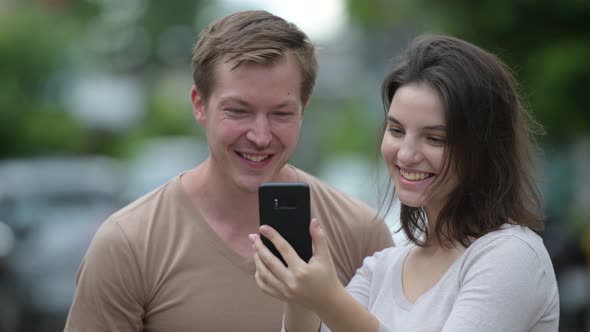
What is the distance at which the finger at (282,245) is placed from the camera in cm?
282

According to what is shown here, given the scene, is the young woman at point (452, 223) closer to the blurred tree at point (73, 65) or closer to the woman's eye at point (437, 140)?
the woman's eye at point (437, 140)

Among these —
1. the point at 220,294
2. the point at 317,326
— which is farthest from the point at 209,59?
the point at 317,326

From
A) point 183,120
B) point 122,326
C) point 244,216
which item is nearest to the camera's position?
point 122,326

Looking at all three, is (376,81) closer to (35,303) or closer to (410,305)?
(35,303)

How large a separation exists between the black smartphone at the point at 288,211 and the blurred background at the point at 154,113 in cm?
55

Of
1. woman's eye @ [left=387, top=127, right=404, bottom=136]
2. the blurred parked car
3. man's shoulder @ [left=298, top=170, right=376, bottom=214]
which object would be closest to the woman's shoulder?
woman's eye @ [left=387, top=127, right=404, bottom=136]

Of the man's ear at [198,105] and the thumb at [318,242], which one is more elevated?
the man's ear at [198,105]

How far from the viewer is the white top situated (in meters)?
2.76

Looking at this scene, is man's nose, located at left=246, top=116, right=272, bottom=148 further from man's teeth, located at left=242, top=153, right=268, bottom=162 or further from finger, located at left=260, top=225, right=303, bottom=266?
finger, located at left=260, top=225, right=303, bottom=266

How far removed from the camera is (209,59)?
394 centimetres

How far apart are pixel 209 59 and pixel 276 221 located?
1.11m

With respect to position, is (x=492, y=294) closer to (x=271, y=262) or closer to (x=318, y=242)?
(x=318, y=242)

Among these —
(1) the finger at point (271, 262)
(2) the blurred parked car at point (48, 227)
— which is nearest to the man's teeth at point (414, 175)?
(1) the finger at point (271, 262)

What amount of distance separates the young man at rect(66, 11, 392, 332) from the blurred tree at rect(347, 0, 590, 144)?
267 inches
